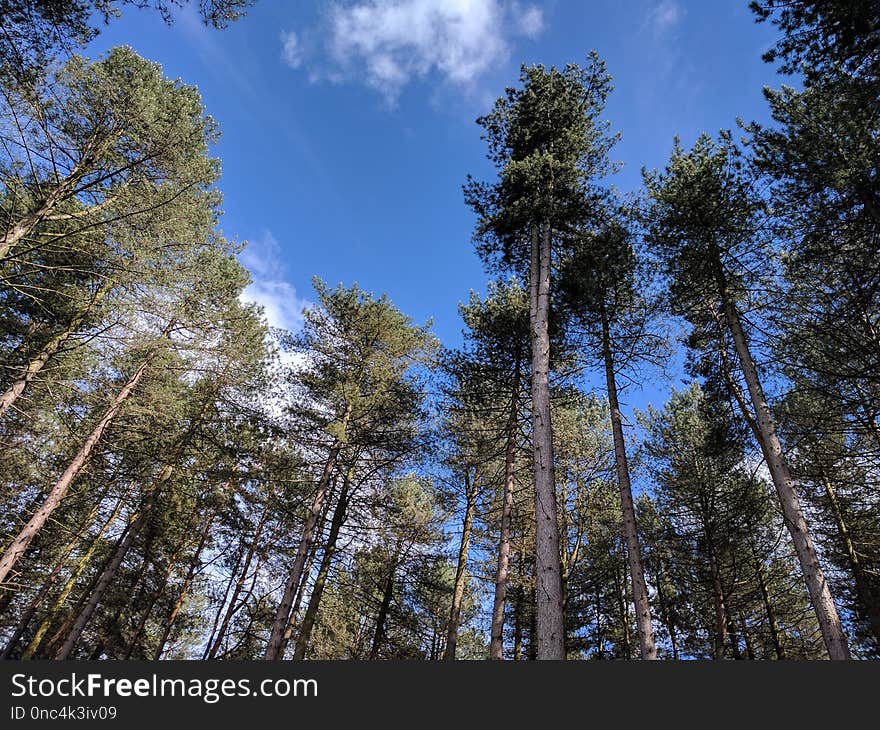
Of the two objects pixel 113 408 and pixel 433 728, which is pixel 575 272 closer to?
pixel 433 728

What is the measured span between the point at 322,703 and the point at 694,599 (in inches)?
717

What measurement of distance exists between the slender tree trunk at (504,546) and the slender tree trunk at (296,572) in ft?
14.3

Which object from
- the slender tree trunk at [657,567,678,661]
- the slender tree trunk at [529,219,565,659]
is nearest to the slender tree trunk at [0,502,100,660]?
the slender tree trunk at [529,219,565,659]

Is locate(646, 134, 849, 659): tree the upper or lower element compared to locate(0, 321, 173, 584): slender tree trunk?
upper

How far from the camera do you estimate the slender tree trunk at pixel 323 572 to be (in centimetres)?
916

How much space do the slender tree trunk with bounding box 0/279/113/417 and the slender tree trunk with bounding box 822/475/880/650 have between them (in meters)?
19.9

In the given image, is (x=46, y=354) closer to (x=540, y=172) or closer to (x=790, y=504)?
(x=540, y=172)

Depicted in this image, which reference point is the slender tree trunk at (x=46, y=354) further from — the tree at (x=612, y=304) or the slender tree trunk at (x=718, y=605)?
the slender tree trunk at (x=718, y=605)

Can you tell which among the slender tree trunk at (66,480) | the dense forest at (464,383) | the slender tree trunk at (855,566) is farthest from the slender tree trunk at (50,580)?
the slender tree trunk at (855,566)

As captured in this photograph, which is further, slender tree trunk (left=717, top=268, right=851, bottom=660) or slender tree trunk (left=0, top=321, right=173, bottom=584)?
slender tree trunk (left=0, top=321, right=173, bottom=584)

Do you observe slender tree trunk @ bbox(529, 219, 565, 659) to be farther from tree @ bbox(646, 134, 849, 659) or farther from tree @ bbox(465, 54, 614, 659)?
tree @ bbox(646, 134, 849, 659)

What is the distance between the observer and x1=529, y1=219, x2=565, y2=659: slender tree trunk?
17.3 feet

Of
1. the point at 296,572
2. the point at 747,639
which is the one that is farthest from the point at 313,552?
the point at 747,639

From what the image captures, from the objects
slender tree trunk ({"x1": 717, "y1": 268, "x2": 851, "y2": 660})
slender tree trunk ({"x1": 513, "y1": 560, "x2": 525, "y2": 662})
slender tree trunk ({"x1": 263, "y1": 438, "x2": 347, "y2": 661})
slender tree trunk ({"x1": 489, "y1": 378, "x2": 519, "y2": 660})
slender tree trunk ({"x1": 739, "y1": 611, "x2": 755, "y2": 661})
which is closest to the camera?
slender tree trunk ({"x1": 717, "y1": 268, "x2": 851, "y2": 660})
